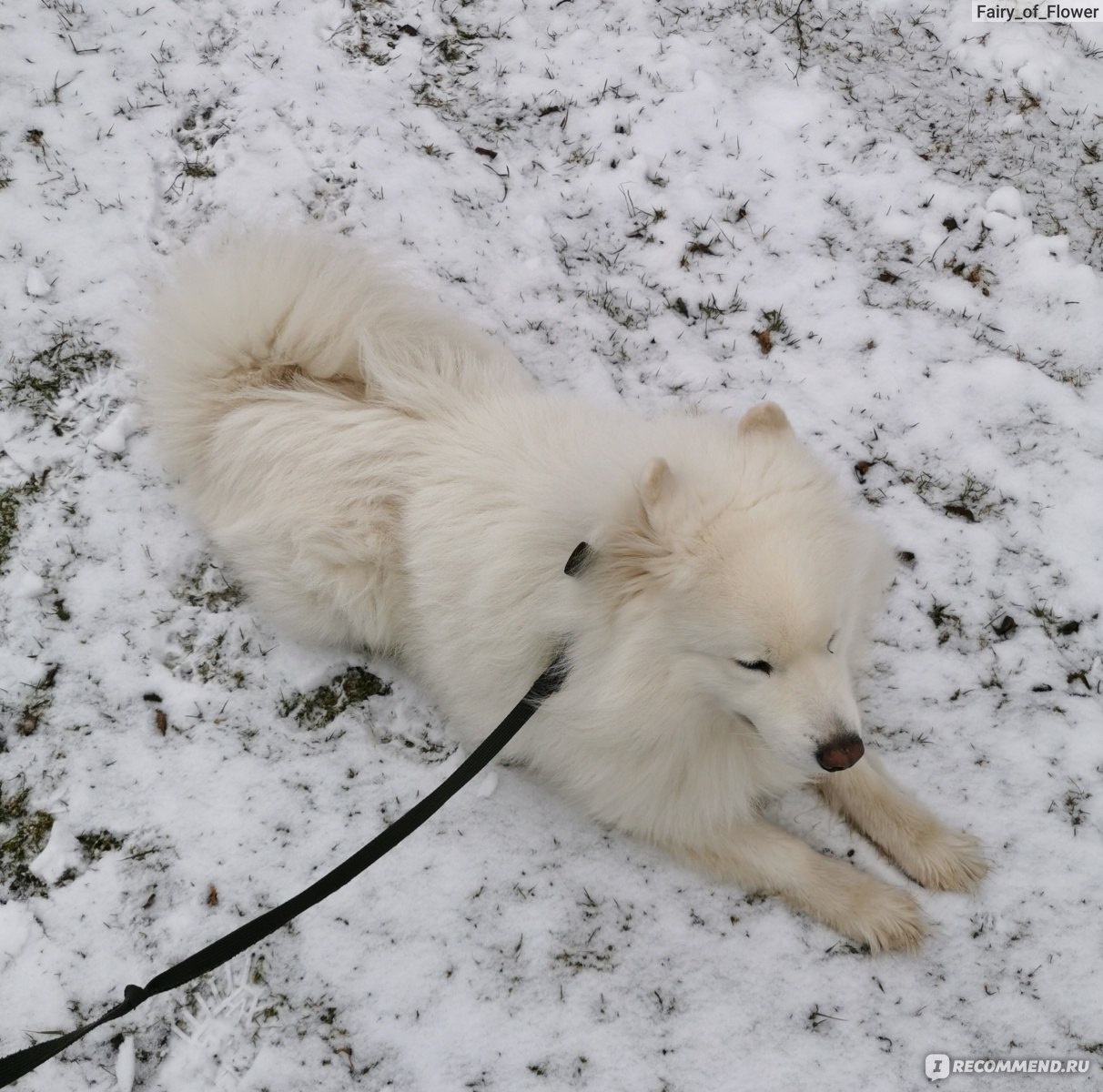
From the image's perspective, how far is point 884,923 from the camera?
2.57 m

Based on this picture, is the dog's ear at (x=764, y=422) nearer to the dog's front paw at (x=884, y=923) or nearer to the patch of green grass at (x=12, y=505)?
the dog's front paw at (x=884, y=923)

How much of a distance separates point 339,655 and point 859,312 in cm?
284

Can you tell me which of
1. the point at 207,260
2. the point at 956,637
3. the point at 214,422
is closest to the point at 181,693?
the point at 214,422

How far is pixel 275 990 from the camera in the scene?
270cm

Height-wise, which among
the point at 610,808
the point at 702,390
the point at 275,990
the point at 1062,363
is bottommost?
the point at 275,990

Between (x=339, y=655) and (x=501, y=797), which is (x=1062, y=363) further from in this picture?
(x=339, y=655)

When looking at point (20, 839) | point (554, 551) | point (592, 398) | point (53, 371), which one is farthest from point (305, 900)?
point (53, 371)

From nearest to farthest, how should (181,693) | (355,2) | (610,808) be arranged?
1. (610,808)
2. (181,693)
3. (355,2)

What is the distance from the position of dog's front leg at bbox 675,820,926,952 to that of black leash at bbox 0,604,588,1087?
0.85 m

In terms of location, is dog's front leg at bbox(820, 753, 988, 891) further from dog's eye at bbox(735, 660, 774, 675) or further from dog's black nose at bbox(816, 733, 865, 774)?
dog's eye at bbox(735, 660, 774, 675)

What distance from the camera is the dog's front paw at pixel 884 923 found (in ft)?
8.45

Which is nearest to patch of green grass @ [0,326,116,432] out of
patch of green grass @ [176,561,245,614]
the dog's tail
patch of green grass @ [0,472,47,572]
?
patch of green grass @ [0,472,47,572]

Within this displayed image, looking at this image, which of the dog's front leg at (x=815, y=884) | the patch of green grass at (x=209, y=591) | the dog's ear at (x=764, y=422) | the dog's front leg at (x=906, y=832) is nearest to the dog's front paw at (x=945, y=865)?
the dog's front leg at (x=906, y=832)

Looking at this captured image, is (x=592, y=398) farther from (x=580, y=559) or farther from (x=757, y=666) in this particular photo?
(x=757, y=666)
